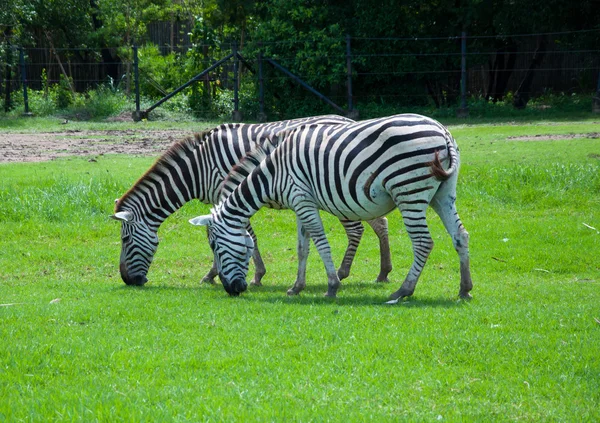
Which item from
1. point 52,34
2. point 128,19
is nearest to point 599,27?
point 128,19

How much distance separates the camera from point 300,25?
1108 inches

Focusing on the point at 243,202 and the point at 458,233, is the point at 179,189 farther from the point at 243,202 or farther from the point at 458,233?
the point at 458,233

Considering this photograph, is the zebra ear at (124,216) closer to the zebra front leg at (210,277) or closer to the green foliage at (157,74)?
the zebra front leg at (210,277)

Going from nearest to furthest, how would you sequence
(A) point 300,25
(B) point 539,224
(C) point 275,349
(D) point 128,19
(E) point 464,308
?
(C) point 275,349, (E) point 464,308, (B) point 539,224, (A) point 300,25, (D) point 128,19

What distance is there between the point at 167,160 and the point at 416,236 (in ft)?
11.8

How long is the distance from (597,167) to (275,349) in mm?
10667

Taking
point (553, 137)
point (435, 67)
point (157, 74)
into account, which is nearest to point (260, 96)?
point (157, 74)

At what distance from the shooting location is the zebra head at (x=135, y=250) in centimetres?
982

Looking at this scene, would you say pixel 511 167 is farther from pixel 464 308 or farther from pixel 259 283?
pixel 464 308

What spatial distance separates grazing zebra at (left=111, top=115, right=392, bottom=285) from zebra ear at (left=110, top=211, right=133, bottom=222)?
0.02 m

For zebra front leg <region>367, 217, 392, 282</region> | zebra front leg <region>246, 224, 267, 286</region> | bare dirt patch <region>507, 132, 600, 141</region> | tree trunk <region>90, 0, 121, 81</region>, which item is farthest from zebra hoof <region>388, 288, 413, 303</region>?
tree trunk <region>90, 0, 121, 81</region>

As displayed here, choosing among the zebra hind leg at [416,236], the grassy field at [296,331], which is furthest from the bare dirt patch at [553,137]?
the zebra hind leg at [416,236]

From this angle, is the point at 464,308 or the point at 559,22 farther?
the point at 559,22

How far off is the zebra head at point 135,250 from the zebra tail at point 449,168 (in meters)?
4.04
